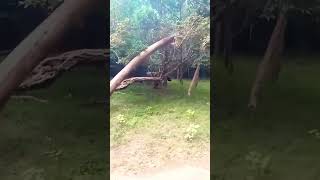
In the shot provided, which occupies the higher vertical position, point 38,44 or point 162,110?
point 38,44

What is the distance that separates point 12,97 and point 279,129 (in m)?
2.28

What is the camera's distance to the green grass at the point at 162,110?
4.93 meters

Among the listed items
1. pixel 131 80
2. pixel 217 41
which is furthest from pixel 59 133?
pixel 217 41

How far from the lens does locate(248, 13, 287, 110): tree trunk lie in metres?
4.93

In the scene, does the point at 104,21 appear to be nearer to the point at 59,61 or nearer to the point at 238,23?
the point at 59,61

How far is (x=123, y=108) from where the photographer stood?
4.93 meters

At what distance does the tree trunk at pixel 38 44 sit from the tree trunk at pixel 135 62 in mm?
552

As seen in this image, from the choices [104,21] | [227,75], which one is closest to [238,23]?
[227,75]

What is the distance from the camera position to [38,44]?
16.1 feet

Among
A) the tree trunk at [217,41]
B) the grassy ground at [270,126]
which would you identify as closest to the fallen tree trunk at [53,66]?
the tree trunk at [217,41]

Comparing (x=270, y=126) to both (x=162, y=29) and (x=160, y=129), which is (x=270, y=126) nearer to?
(x=160, y=129)

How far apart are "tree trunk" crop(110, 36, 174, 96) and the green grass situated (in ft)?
0.34

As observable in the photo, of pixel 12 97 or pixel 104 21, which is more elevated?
pixel 104 21

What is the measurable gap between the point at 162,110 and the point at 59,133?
89 cm
